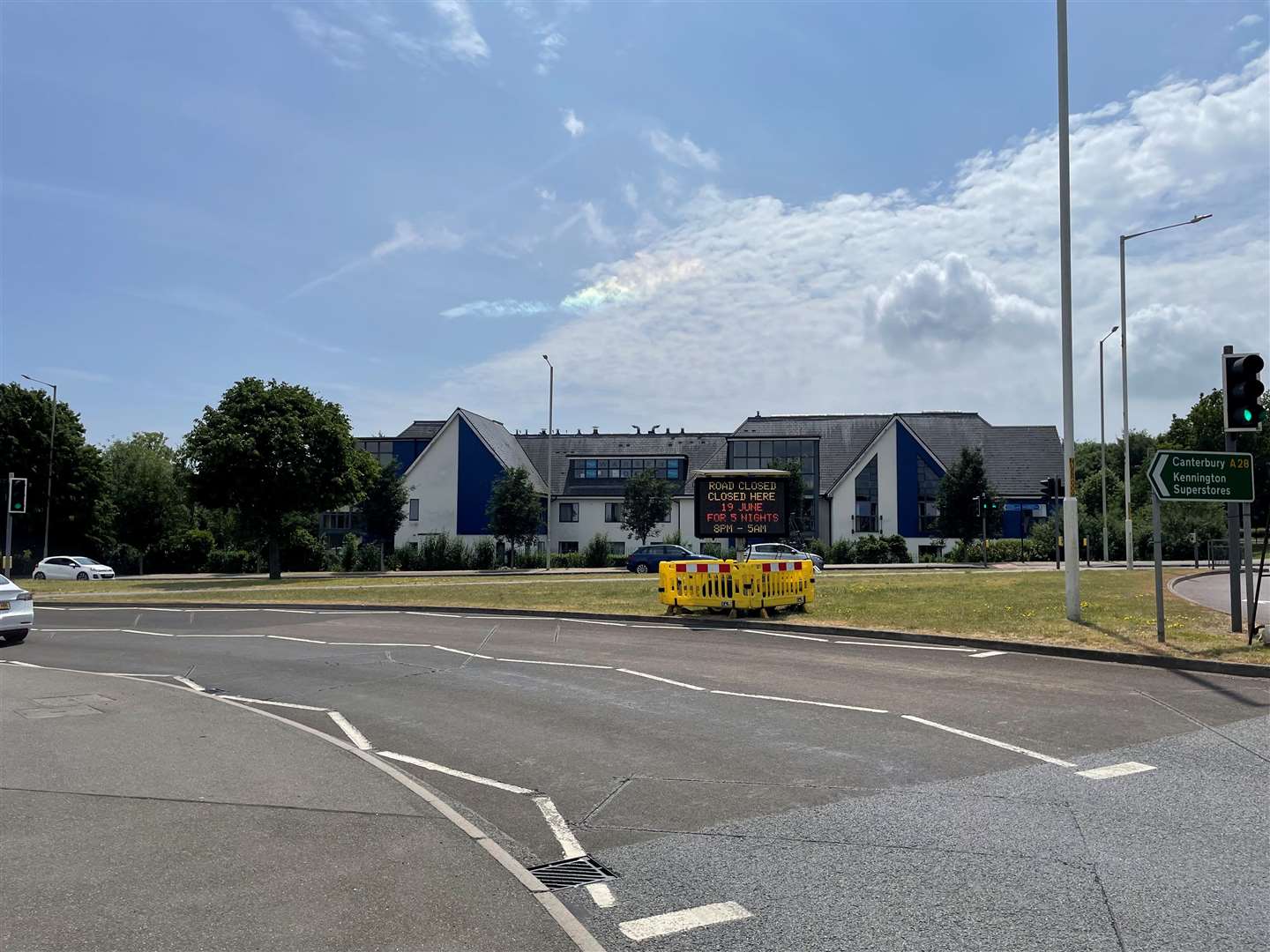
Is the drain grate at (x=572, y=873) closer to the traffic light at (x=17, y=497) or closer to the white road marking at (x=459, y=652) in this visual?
the white road marking at (x=459, y=652)

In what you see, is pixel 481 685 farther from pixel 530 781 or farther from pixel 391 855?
pixel 391 855

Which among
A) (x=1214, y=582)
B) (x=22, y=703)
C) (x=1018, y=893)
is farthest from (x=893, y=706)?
(x=1214, y=582)

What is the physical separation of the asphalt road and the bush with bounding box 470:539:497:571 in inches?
1706

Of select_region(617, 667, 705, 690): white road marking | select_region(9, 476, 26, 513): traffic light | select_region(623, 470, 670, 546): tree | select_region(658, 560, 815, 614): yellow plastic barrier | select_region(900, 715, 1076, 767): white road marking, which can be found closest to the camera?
select_region(900, 715, 1076, 767): white road marking

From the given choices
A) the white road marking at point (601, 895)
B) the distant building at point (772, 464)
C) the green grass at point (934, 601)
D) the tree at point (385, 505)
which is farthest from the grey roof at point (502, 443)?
the white road marking at point (601, 895)

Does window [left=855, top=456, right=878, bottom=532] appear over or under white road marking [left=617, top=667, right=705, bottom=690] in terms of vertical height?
over

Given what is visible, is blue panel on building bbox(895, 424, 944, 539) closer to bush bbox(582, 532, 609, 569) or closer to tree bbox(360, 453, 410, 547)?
bush bbox(582, 532, 609, 569)

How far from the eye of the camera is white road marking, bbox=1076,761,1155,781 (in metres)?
7.01

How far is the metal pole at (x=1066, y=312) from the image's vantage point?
16.6m

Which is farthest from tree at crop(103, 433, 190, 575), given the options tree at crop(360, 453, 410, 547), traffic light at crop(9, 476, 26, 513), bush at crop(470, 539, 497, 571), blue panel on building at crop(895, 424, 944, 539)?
blue panel on building at crop(895, 424, 944, 539)

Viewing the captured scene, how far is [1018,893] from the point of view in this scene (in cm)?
473

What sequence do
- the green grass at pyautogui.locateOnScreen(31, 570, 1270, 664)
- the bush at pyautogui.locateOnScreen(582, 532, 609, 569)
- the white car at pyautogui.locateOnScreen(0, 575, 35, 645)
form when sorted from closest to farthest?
1. the green grass at pyautogui.locateOnScreen(31, 570, 1270, 664)
2. the white car at pyautogui.locateOnScreen(0, 575, 35, 645)
3. the bush at pyautogui.locateOnScreen(582, 532, 609, 569)

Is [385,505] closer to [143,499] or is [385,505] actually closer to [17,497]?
[143,499]

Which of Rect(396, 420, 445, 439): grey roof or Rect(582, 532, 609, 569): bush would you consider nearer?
Rect(582, 532, 609, 569): bush
